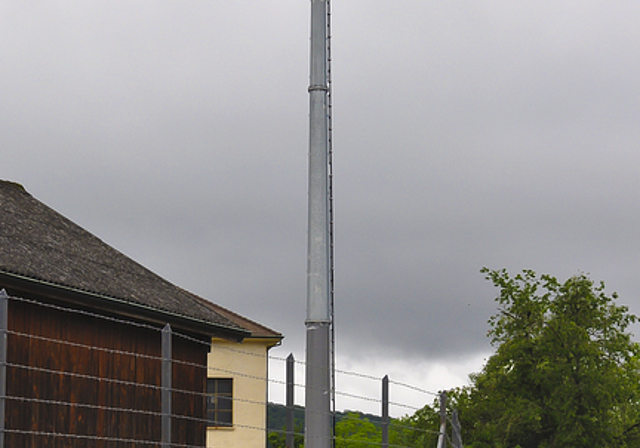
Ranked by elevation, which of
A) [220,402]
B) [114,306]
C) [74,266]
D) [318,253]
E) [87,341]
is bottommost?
[220,402]

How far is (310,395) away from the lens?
1028 cm

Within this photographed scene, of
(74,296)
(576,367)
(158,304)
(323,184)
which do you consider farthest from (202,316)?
(576,367)

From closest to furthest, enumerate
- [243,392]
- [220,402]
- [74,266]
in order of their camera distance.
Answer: [74,266], [243,392], [220,402]

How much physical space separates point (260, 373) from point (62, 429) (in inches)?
761

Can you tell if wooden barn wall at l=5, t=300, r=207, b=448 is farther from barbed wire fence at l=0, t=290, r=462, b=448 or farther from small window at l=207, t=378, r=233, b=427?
small window at l=207, t=378, r=233, b=427

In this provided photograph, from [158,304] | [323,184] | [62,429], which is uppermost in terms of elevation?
[323,184]

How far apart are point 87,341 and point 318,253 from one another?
4.04 metres

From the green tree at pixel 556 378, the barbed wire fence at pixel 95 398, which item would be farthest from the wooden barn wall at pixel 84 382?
the green tree at pixel 556 378

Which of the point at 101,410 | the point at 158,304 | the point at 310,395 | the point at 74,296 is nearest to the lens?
the point at 310,395

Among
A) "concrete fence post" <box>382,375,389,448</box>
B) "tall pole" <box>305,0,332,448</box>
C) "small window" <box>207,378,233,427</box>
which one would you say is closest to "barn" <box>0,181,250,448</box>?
"tall pole" <box>305,0,332,448</box>

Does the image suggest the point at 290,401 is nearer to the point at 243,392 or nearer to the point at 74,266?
→ the point at 74,266

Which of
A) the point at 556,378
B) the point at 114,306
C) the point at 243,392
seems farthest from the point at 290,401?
the point at 556,378

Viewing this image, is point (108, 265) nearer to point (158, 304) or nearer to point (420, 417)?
point (158, 304)

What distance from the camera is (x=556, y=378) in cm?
3909
